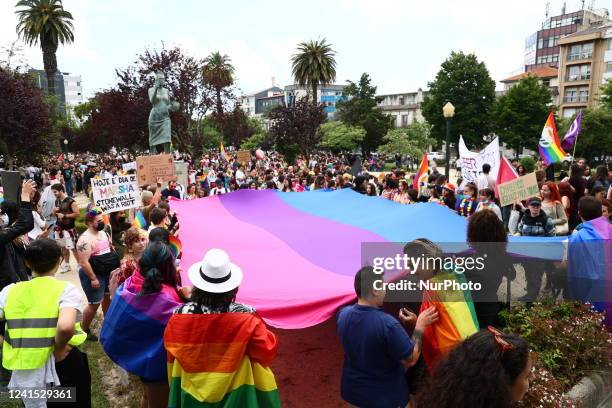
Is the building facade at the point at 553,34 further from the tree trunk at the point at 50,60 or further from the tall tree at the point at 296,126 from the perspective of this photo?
the tree trunk at the point at 50,60

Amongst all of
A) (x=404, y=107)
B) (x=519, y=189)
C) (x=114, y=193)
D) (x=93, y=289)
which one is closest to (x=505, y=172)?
(x=519, y=189)

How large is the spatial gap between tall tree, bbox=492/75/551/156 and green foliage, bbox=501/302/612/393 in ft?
151

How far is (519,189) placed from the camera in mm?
7332

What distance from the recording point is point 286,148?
36594 mm

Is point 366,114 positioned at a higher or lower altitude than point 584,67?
lower

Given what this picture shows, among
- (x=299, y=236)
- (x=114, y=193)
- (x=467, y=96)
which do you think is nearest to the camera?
(x=299, y=236)

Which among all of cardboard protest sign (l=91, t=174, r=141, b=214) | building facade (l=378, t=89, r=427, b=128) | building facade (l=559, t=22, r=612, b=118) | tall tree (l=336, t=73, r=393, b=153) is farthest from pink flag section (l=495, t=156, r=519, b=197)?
building facade (l=378, t=89, r=427, b=128)

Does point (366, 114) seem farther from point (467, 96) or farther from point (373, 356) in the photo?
point (373, 356)

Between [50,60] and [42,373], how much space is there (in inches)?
1561

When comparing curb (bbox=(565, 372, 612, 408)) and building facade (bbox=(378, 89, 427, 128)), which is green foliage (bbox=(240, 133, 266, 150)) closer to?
building facade (bbox=(378, 89, 427, 128))

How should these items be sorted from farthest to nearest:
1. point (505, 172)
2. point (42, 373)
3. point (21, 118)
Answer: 1. point (21, 118)
2. point (505, 172)
3. point (42, 373)

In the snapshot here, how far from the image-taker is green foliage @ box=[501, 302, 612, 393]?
14.0ft

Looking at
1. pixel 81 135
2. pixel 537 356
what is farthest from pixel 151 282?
pixel 81 135

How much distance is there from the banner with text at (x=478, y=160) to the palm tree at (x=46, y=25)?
116 feet
